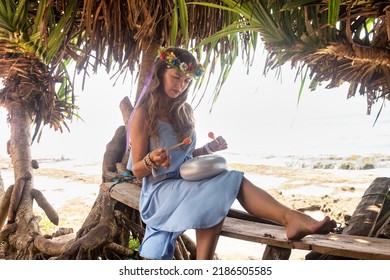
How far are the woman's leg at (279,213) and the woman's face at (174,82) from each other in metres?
0.32

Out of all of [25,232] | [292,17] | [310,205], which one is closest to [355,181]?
[310,205]

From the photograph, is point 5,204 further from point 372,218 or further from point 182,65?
point 372,218

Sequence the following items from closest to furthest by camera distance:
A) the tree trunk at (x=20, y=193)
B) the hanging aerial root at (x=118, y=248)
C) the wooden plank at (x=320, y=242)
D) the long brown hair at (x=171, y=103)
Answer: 1. the wooden plank at (x=320, y=242)
2. the long brown hair at (x=171, y=103)
3. the hanging aerial root at (x=118, y=248)
4. the tree trunk at (x=20, y=193)

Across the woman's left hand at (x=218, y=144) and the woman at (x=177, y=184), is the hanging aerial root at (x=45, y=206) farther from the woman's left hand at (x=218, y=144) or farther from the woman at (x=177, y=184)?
the woman's left hand at (x=218, y=144)

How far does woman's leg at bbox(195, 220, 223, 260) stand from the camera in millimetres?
978

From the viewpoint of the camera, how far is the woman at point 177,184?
3.17 ft

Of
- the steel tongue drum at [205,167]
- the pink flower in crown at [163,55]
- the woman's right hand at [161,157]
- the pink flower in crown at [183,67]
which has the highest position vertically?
the pink flower in crown at [163,55]

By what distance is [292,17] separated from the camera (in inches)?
47.6

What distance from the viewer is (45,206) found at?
73.9 inches

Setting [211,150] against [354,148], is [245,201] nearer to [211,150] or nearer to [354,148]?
[211,150]

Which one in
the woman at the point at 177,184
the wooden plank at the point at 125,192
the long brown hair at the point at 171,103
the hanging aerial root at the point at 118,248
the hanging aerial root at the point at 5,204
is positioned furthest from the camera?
the hanging aerial root at the point at 5,204

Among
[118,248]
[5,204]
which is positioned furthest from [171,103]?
[5,204]

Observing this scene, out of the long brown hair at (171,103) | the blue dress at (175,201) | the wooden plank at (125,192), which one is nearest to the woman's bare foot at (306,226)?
the blue dress at (175,201)
